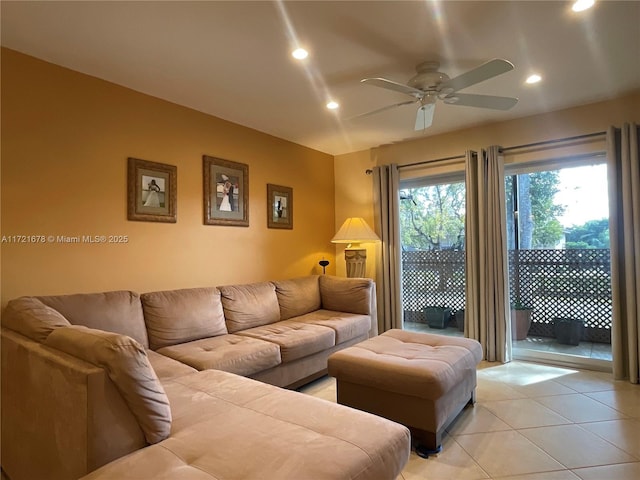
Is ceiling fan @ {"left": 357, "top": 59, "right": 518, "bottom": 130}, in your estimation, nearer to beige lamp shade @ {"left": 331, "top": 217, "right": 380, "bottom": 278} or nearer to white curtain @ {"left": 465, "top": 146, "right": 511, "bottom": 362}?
white curtain @ {"left": 465, "top": 146, "right": 511, "bottom": 362}

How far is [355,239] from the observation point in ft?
13.5

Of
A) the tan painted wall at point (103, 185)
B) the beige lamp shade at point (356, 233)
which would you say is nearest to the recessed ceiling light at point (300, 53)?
the tan painted wall at point (103, 185)

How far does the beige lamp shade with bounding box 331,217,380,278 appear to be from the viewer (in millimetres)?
4148

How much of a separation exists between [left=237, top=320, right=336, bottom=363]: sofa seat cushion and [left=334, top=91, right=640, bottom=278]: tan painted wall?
1666 mm

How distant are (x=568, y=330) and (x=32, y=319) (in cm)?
437

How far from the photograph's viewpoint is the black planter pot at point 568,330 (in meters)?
3.58

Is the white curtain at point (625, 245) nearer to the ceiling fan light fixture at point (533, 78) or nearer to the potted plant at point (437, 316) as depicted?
the ceiling fan light fixture at point (533, 78)

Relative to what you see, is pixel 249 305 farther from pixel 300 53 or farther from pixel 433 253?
pixel 433 253

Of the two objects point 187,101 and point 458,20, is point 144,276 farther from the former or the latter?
point 458,20

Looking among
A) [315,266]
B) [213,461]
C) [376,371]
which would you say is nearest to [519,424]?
[376,371]

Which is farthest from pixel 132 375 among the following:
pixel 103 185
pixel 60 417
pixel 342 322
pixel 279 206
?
pixel 279 206

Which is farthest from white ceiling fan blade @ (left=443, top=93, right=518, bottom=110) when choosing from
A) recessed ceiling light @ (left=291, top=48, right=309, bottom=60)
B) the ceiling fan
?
recessed ceiling light @ (left=291, top=48, right=309, bottom=60)

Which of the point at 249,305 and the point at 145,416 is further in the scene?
the point at 249,305

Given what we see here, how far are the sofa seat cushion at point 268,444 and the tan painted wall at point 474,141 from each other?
3.22 meters
